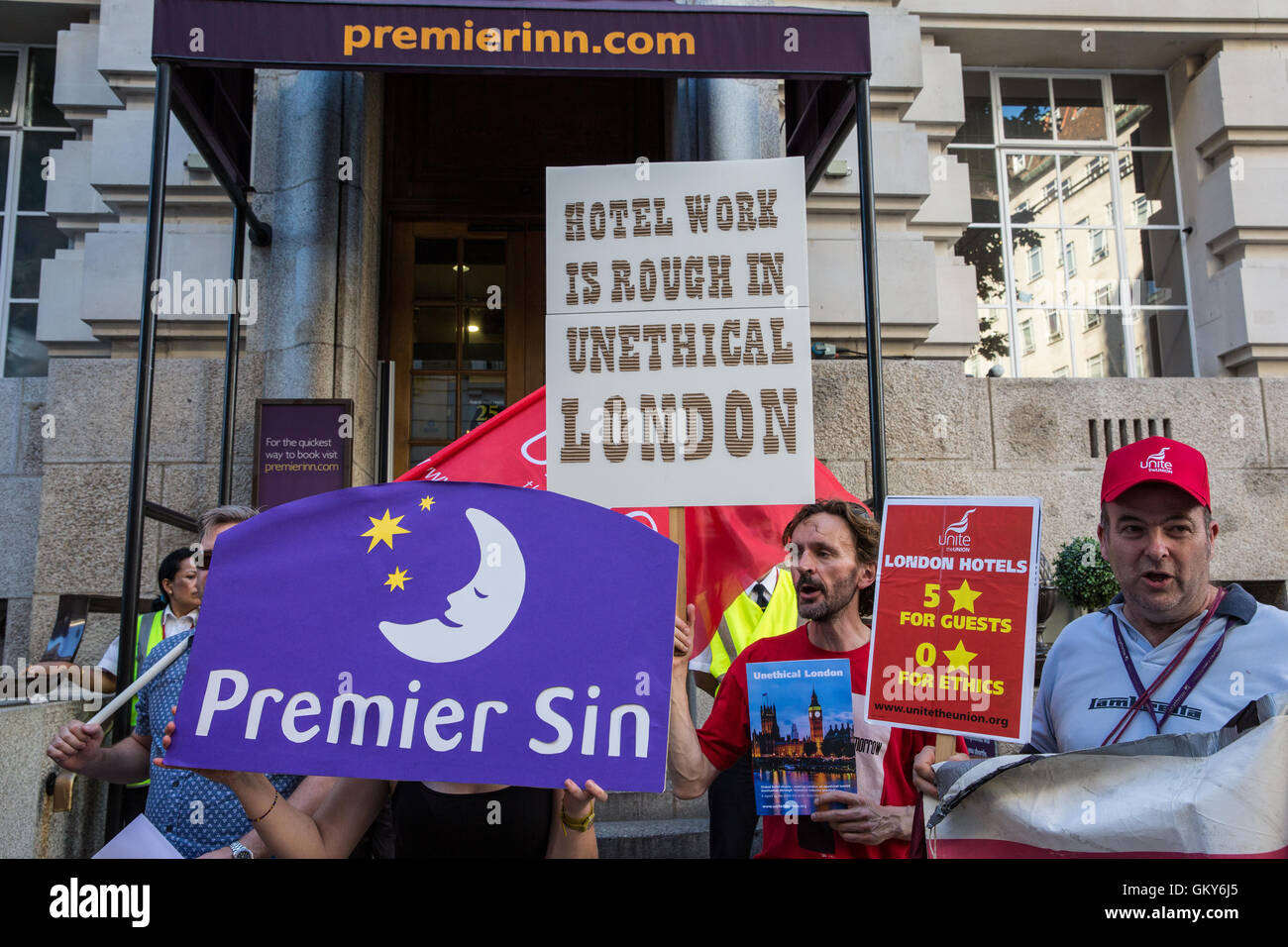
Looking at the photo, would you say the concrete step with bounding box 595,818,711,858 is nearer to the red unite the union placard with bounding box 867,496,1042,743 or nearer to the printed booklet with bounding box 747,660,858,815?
the printed booklet with bounding box 747,660,858,815

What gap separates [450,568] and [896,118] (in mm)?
6075

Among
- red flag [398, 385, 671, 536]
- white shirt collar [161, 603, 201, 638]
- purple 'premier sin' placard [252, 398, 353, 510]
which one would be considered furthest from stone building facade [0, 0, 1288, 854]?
red flag [398, 385, 671, 536]

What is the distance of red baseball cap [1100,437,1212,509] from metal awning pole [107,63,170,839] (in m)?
3.66

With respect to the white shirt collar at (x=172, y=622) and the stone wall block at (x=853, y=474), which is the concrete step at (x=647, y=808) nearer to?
the stone wall block at (x=853, y=474)

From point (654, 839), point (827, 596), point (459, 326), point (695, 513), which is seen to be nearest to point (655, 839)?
point (654, 839)

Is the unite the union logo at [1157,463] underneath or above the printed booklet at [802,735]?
above

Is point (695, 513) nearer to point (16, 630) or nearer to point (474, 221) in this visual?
point (474, 221)

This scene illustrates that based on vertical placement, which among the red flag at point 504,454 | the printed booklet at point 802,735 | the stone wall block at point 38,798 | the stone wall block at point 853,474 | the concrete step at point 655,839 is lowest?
the concrete step at point 655,839

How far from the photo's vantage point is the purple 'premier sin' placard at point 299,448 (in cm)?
580

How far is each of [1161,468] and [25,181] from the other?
7878 millimetres

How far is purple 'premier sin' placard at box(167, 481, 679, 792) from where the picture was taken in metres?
2.03

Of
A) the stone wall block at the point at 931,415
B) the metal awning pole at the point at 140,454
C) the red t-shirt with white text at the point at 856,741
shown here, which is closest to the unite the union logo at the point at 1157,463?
the red t-shirt with white text at the point at 856,741

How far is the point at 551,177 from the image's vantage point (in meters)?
4.03

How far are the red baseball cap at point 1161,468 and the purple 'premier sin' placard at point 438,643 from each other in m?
1.23
